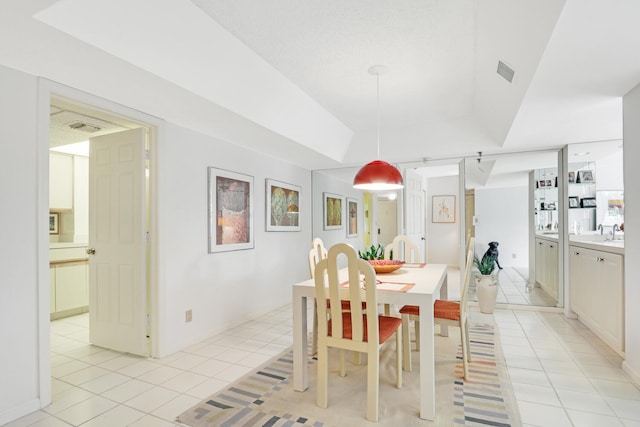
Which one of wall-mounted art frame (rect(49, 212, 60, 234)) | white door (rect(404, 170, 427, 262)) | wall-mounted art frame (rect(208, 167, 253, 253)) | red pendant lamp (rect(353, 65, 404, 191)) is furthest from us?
white door (rect(404, 170, 427, 262))

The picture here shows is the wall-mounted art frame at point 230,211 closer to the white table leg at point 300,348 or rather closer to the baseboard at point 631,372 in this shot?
the white table leg at point 300,348

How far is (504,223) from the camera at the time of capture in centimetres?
539

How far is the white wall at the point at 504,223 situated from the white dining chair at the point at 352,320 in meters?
3.80

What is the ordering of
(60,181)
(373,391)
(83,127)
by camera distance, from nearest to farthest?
(373,391) < (83,127) < (60,181)

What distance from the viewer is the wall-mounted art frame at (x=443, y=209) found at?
23.2 feet

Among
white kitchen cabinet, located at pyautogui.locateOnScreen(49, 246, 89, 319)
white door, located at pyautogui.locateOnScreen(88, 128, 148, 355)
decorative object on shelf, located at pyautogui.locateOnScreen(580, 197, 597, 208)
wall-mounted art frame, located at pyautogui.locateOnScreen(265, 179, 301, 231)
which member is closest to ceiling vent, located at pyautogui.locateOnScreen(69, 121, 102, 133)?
white door, located at pyautogui.locateOnScreen(88, 128, 148, 355)

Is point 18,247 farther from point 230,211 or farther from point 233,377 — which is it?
point 230,211

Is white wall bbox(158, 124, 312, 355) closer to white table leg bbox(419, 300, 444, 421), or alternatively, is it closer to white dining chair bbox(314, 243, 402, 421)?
white dining chair bbox(314, 243, 402, 421)

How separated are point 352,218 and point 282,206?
154 cm

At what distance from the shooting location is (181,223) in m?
3.17

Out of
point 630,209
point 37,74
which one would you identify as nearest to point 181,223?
point 37,74

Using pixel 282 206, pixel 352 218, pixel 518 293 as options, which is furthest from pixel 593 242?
pixel 282 206

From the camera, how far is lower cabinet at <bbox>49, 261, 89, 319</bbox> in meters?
4.15

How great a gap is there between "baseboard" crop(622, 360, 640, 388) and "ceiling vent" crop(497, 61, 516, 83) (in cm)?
229
